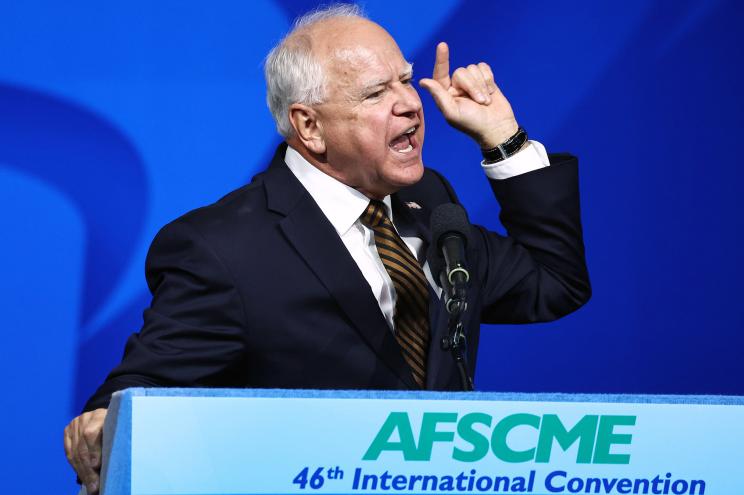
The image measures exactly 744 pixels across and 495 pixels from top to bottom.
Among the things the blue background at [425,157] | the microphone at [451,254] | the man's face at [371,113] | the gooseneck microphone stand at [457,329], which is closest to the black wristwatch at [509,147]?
the man's face at [371,113]

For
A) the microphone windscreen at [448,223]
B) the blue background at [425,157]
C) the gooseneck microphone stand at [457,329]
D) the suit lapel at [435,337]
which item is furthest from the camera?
the blue background at [425,157]

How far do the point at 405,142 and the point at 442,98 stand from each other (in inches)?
6.1

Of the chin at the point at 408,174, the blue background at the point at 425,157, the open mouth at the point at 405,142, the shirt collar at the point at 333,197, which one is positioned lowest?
the shirt collar at the point at 333,197

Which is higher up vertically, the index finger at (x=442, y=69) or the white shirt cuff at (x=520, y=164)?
the index finger at (x=442, y=69)

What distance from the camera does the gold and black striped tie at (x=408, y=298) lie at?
5.82ft

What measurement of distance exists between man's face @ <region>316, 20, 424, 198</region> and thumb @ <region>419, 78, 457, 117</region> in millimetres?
112

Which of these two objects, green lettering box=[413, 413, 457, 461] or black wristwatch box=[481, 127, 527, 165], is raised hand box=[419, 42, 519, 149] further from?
green lettering box=[413, 413, 457, 461]

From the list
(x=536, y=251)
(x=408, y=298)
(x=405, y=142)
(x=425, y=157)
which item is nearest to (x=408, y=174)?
(x=405, y=142)

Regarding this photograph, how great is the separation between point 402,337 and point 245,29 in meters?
1.22

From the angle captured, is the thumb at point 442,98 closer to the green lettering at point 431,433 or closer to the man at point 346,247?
the man at point 346,247

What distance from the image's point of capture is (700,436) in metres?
1.16

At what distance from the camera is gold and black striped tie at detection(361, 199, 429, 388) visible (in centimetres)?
178

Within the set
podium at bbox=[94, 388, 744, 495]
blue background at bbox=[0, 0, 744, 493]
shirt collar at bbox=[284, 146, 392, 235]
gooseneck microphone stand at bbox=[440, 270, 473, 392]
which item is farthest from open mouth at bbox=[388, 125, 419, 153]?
blue background at bbox=[0, 0, 744, 493]

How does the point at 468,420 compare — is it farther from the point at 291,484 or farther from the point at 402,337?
the point at 402,337
